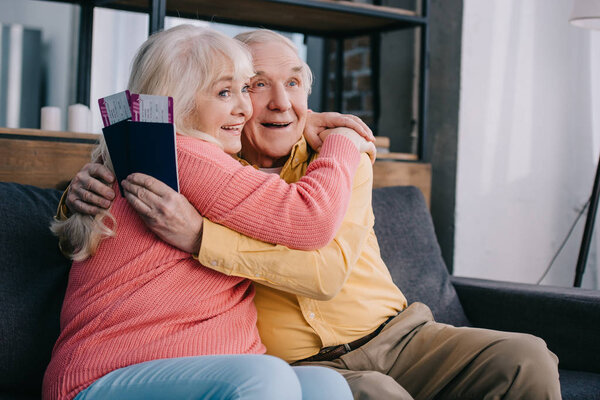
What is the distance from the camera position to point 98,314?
1167 mm

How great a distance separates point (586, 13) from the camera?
2207 millimetres

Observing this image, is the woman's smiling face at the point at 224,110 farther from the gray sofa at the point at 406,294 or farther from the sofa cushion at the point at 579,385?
the sofa cushion at the point at 579,385

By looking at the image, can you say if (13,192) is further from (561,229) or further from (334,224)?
(561,229)

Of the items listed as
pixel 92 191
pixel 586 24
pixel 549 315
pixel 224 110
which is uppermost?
pixel 586 24

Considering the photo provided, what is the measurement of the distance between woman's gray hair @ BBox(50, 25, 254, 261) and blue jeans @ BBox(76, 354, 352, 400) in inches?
11.3

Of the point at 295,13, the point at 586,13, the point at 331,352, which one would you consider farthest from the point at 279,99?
the point at 586,13

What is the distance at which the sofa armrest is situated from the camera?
175cm

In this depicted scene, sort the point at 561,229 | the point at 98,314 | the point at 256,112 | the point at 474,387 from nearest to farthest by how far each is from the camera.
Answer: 1. the point at 98,314
2. the point at 474,387
3. the point at 256,112
4. the point at 561,229

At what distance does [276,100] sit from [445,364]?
726 mm

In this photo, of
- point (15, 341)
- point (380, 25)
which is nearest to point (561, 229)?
point (380, 25)

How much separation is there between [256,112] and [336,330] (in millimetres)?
550

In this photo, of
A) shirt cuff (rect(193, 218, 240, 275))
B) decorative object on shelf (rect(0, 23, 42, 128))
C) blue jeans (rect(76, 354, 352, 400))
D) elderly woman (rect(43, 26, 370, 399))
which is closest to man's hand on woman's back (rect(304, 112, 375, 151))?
elderly woman (rect(43, 26, 370, 399))

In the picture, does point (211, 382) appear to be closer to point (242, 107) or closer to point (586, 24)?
point (242, 107)

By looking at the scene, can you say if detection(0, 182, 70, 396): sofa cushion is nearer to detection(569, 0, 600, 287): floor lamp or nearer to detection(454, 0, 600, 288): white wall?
detection(454, 0, 600, 288): white wall
